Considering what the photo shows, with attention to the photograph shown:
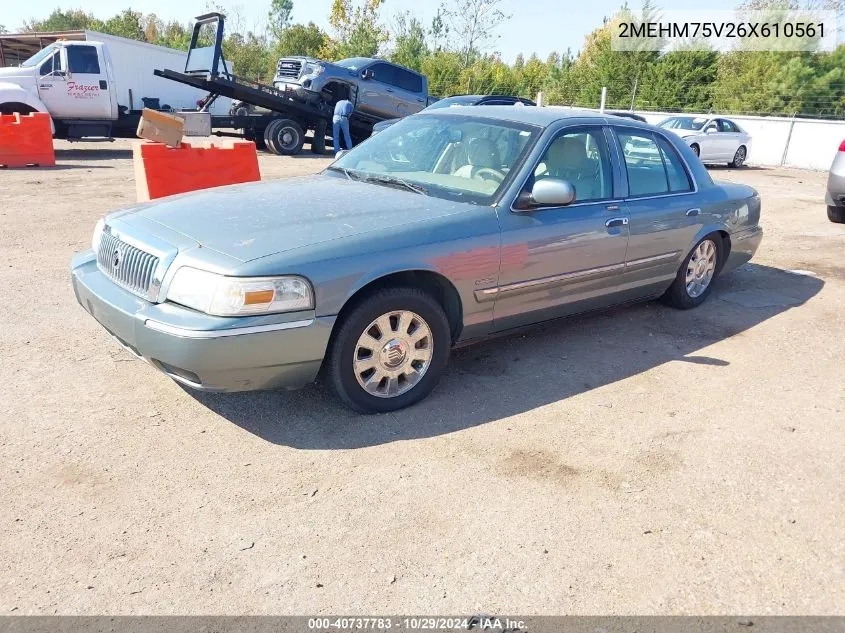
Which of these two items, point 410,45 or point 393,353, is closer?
point 393,353

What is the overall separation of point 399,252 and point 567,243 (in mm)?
1306

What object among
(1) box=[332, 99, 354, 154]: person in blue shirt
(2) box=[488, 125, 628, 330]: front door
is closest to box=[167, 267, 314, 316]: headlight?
(2) box=[488, 125, 628, 330]: front door

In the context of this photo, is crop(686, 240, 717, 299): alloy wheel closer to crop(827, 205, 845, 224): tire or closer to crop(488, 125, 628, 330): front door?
crop(488, 125, 628, 330): front door

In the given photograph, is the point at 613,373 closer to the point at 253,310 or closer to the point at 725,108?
the point at 253,310

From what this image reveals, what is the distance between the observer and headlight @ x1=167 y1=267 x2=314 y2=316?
3.19 metres

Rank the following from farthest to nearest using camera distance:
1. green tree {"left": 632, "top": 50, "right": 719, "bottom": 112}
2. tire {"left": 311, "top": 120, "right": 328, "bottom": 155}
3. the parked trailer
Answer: green tree {"left": 632, "top": 50, "right": 719, "bottom": 112}, tire {"left": 311, "top": 120, "right": 328, "bottom": 155}, the parked trailer

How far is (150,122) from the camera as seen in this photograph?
335 inches

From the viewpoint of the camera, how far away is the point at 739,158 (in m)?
21.2

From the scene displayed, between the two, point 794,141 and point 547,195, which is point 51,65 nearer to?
point 547,195

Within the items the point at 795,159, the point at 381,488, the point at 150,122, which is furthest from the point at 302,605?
the point at 795,159

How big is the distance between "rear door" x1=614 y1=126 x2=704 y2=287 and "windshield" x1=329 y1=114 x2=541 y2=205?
3.19ft

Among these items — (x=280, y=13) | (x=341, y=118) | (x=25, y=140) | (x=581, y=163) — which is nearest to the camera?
(x=581, y=163)

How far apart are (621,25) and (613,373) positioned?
35.9 meters

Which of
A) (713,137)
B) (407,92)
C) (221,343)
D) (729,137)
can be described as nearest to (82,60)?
(407,92)
